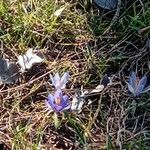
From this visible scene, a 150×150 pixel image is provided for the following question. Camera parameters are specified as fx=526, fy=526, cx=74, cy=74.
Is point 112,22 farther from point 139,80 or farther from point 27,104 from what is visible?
point 27,104

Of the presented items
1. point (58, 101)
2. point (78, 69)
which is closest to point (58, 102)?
point (58, 101)

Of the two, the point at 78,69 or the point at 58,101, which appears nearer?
the point at 58,101

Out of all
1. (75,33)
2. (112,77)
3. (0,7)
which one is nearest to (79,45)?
(75,33)

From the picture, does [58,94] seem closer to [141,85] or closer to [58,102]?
[58,102]

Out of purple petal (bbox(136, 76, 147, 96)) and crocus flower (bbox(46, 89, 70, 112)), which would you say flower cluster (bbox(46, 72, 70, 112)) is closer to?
crocus flower (bbox(46, 89, 70, 112))

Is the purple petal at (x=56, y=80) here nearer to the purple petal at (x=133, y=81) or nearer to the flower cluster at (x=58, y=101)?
the flower cluster at (x=58, y=101)

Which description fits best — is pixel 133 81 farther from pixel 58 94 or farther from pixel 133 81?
pixel 58 94

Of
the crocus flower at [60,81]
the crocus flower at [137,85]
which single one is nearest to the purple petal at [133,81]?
the crocus flower at [137,85]
